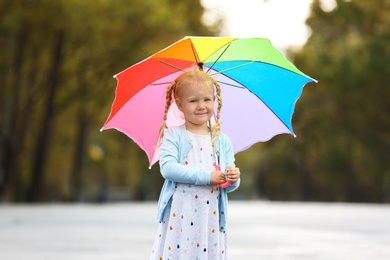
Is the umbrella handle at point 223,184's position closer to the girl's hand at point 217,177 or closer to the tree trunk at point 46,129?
the girl's hand at point 217,177

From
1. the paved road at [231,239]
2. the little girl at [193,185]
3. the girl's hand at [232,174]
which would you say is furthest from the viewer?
the paved road at [231,239]

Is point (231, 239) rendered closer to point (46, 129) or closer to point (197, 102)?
point (197, 102)

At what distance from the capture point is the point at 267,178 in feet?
237

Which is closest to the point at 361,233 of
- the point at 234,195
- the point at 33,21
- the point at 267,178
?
the point at 33,21

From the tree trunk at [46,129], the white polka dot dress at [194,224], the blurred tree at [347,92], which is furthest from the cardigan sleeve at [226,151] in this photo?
the blurred tree at [347,92]

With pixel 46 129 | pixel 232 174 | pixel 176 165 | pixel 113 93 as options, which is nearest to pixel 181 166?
pixel 176 165

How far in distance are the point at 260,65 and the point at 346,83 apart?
3525 centimetres

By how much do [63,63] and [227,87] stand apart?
97.6ft

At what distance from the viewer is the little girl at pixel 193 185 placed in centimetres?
591

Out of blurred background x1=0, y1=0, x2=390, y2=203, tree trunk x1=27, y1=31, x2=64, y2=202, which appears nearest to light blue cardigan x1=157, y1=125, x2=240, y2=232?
blurred background x1=0, y1=0, x2=390, y2=203

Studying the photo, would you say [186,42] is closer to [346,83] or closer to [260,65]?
[260,65]

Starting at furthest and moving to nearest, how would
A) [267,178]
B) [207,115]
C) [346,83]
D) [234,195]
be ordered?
[234,195] → [267,178] → [346,83] → [207,115]

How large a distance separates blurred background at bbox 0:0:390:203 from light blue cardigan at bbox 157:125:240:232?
23068mm

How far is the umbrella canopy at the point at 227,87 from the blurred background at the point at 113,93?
2206 centimetres
